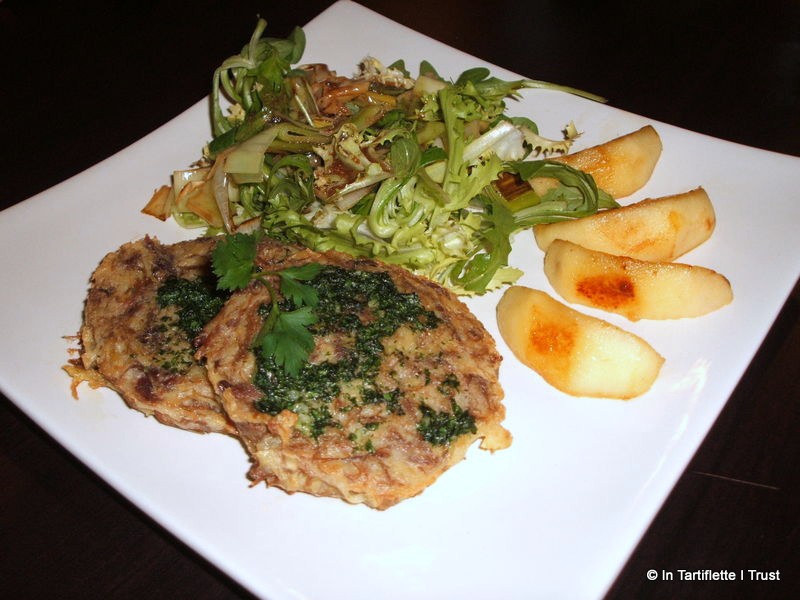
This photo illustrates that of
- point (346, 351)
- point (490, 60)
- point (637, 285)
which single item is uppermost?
point (490, 60)

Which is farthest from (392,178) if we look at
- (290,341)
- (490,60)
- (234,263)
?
(490,60)

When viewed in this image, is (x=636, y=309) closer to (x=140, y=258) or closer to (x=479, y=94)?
(x=479, y=94)

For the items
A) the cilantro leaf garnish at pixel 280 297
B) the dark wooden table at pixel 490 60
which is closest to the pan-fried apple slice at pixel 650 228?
the dark wooden table at pixel 490 60

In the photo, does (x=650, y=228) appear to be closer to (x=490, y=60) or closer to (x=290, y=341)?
(x=290, y=341)

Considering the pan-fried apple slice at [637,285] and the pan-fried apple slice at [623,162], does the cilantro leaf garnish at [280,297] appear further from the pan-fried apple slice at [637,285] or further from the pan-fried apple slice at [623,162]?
the pan-fried apple slice at [623,162]

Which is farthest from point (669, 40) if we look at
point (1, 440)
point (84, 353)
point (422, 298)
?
point (1, 440)
